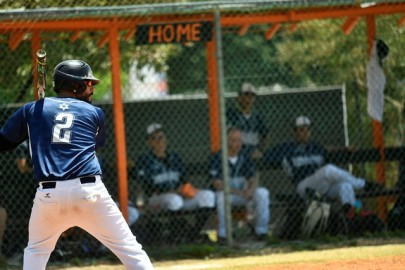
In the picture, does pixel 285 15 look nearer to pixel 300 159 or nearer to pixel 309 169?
pixel 300 159

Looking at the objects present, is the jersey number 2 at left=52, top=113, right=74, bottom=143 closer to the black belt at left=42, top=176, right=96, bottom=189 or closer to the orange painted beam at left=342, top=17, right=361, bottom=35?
the black belt at left=42, top=176, right=96, bottom=189

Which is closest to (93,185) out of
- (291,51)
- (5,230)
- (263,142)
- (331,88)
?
(5,230)

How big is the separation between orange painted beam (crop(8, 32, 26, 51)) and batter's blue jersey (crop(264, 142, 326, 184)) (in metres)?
3.34

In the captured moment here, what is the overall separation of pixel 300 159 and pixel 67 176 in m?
5.51

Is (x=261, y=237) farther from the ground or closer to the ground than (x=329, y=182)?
closer to the ground

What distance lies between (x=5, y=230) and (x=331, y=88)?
527 centimetres

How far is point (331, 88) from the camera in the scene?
1283 centimetres

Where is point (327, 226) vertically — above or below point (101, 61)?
below

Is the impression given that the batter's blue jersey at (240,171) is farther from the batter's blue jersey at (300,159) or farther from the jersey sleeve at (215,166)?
the batter's blue jersey at (300,159)

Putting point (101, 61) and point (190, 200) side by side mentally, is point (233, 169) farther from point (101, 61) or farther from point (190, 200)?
point (101, 61)

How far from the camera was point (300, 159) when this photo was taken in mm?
10992

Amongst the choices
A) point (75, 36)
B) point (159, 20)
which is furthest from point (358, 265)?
point (75, 36)

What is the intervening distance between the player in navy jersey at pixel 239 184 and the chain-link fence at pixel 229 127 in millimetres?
14

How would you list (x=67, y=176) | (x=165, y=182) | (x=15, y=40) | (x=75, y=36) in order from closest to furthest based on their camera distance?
(x=67, y=176)
(x=15, y=40)
(x=165, y=182)
(x=75, y=36)
